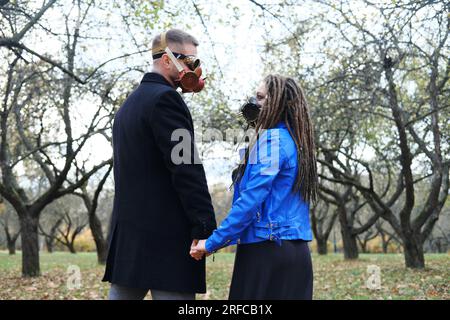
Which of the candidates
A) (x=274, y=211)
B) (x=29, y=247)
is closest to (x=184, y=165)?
(x=274, y=211)

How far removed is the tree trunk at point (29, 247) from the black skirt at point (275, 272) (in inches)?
481

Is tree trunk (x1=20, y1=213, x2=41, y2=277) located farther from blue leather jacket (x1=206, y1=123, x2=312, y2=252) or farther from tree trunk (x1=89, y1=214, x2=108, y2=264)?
blue leather jacket (x1=206, y1=123, x2=312, y2=252)

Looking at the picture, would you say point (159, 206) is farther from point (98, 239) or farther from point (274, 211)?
point (98, 239)

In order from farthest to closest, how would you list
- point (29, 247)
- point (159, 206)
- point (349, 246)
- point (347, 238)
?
point (347, 238), point (349, 246), point (29, 247), point (159, 206)

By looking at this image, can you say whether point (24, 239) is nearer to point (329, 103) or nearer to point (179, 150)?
point (329, 103)

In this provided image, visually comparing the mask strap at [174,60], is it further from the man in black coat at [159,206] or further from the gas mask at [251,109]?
the gas mask at [251,109]

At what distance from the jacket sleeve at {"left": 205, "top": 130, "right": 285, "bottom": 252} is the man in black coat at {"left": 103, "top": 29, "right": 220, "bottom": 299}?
105 millimetres

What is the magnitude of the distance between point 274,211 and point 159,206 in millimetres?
634

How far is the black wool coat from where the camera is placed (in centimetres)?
296

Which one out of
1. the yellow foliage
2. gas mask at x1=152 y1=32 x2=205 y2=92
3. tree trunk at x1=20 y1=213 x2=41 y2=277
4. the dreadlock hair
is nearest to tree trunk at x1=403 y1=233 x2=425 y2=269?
tree trunk at x1=20 y1=213 x2=41 y2=277

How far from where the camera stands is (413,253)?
47.6ft

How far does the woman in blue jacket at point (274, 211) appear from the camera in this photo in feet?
9.53

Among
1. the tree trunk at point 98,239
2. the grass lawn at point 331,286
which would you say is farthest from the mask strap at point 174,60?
the tree trunk at point 98,239
